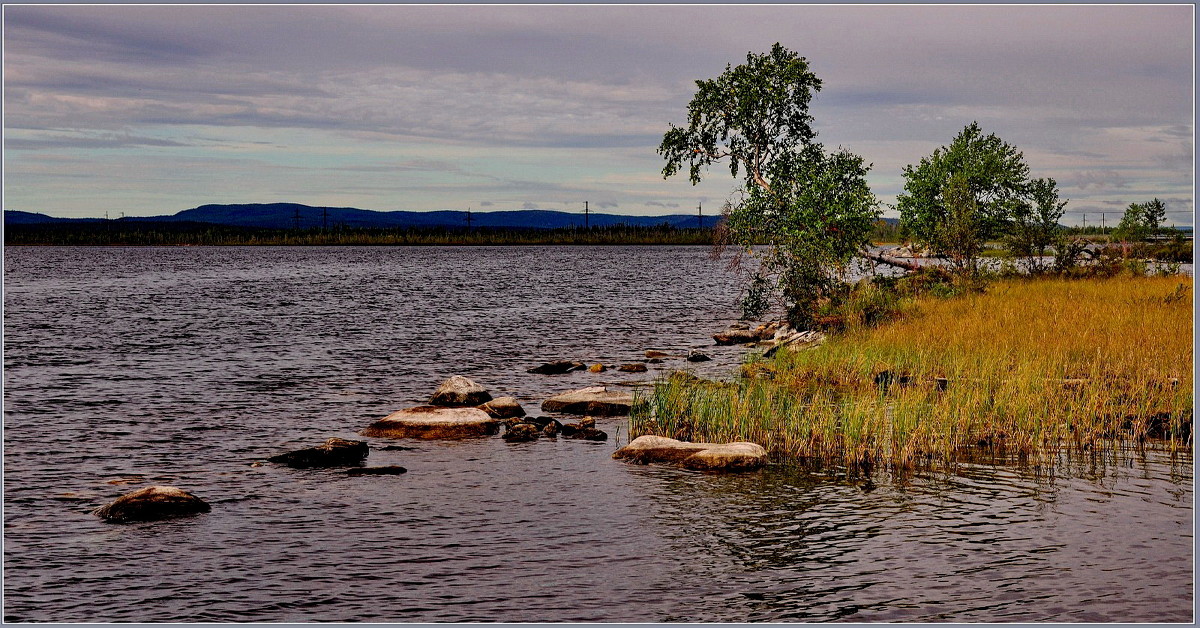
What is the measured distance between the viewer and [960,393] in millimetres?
18781

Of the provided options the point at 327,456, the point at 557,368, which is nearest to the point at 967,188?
the point at 557,368

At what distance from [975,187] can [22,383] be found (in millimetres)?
38918

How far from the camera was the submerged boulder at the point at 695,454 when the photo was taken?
16594 millimetres

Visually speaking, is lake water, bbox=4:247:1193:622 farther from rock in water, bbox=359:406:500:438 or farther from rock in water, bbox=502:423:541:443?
rock in water, bbox=359:406:500:438

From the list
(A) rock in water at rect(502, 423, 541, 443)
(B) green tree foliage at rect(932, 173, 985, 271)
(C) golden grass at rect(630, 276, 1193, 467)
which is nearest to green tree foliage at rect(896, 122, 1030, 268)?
(B) green tree foliage at rect(932, 173, 985, 271)

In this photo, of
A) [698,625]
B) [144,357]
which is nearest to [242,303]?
[144,357]

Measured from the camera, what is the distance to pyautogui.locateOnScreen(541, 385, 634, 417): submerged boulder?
2234cm

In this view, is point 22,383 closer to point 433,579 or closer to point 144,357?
point 144,357

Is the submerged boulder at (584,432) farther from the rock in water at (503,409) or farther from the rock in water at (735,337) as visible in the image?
the rock in water at (735,337)

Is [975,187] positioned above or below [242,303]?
above

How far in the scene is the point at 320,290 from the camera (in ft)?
252

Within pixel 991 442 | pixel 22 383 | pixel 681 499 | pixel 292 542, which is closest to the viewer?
pixel 292 542

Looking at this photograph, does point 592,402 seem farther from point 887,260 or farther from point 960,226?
point 960,226

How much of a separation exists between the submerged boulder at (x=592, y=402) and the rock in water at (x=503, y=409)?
913 mm
